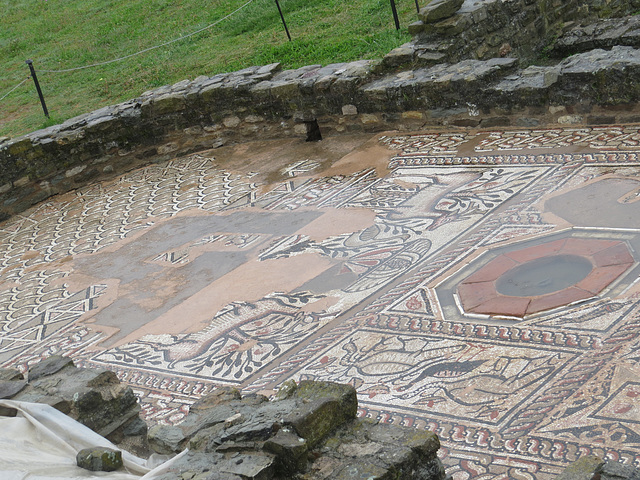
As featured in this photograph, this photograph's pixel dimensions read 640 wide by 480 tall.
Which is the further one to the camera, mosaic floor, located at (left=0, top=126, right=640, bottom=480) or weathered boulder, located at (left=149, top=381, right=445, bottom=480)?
mosaic floor, located at (left=0, top=126, right=640, bottom=480)

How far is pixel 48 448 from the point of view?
2.71 meters

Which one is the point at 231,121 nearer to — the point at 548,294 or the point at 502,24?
the point at 502,24

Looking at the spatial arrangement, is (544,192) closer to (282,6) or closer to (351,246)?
(351,246)

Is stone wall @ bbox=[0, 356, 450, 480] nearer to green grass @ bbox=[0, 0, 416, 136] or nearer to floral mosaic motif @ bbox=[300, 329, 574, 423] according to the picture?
floral mosaic motif @ bbox=[300, 329, 574, 423]

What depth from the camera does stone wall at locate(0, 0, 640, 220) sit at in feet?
20.0

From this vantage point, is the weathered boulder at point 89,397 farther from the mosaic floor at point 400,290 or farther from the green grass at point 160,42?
the green grass at point 160,42

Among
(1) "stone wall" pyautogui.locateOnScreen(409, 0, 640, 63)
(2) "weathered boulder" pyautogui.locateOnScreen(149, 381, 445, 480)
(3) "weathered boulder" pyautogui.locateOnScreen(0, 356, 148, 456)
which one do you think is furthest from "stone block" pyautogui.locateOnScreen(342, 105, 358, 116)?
(2) "weathered boulder" pyautogui.locateOnScreen(149, 381, 445, 480)

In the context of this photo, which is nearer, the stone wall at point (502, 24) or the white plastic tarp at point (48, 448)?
the white plastic tarp at point (48, 448)

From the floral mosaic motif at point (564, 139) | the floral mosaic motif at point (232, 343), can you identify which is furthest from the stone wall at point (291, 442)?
the floral mosaic motif at point (564, 139)

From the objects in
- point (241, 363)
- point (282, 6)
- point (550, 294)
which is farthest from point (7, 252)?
point (282, 6)

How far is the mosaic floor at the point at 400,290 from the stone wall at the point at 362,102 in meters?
0.27

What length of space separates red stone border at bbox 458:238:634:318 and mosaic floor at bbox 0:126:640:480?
0.01 metres

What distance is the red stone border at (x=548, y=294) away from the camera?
381cm

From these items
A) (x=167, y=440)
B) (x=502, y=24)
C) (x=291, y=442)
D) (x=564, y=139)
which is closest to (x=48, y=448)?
(x=167, y=440)
